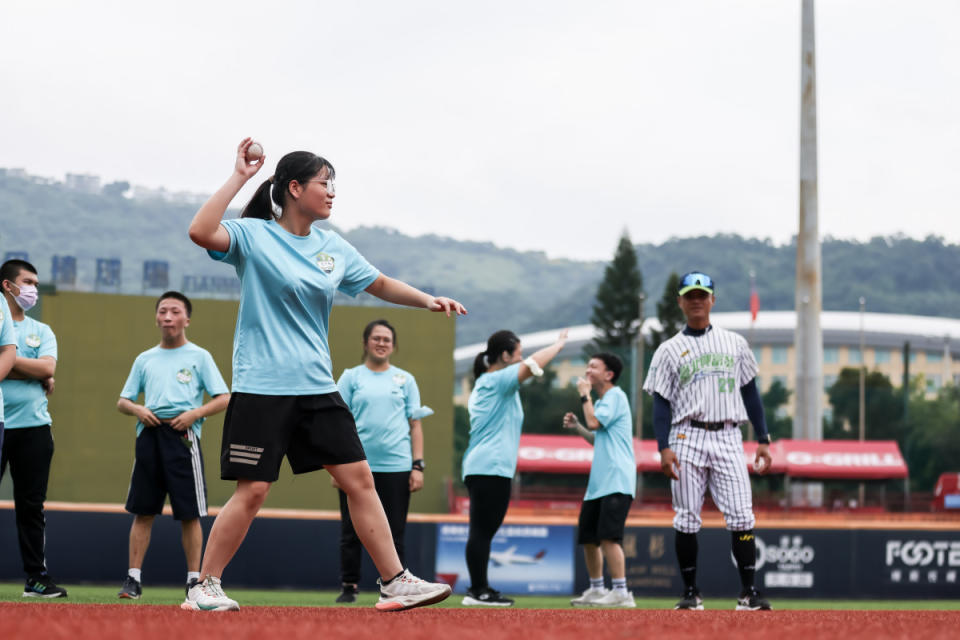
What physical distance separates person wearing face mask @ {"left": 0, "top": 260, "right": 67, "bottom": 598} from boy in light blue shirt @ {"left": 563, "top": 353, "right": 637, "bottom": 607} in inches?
155

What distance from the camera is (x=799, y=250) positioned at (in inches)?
1341

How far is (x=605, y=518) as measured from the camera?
922 cm

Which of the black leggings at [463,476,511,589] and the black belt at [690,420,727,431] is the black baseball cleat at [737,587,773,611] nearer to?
the black belt at [690,420,727,431]

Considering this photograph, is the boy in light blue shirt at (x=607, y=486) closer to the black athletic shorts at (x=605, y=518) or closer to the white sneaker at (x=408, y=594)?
the black athletic shorts at (x=605, y=518)

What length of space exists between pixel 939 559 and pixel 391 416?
382 inches

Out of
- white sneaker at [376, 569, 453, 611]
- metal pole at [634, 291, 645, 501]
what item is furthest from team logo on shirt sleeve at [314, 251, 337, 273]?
metal pole at [634, 291, 645, 501]

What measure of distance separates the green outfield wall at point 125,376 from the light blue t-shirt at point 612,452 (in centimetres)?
2560

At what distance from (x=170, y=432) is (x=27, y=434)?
885 mm

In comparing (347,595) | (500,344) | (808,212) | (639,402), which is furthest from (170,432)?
(639,402)

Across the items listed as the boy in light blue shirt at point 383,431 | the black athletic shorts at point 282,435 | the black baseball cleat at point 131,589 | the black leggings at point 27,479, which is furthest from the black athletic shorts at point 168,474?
the black athletic shorts at point 282,435

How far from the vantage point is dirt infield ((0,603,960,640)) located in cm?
353

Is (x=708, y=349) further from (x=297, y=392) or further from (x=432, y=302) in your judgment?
(x=297, y=392)

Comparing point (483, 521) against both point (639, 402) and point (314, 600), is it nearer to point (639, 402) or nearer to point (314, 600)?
point (314, 600)

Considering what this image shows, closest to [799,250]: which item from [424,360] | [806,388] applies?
[806,388]
